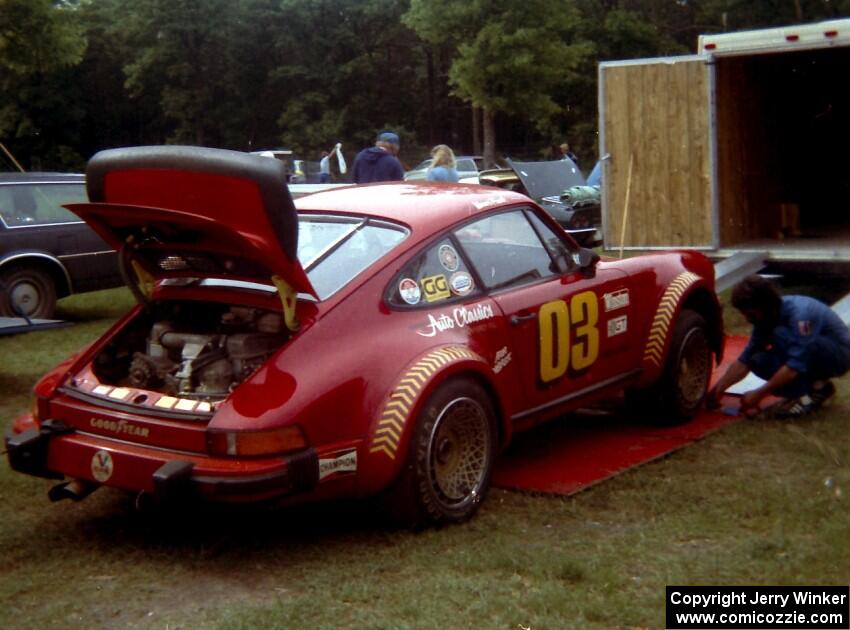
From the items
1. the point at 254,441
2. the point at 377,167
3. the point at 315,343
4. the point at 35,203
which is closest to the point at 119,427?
the point at 254,441

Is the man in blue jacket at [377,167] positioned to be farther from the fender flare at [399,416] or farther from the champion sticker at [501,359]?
the fender flare at [399,416]

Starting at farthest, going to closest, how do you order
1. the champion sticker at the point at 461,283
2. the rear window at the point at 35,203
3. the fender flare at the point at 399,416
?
the rear window at the point at 35,203 → the champion sticker at the point at 461,283 → the fender flare at the point at 399,416

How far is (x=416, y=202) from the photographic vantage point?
5973 mm

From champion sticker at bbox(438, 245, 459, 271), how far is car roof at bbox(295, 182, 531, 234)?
0.11m

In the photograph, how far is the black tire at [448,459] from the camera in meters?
5.07

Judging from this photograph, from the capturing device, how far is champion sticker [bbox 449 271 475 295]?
18.6ft

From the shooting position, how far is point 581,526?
5.32 metres

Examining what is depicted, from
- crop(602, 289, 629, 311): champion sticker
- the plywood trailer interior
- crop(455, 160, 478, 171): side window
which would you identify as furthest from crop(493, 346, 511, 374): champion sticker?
crop(455, 160, 478, 171): side window

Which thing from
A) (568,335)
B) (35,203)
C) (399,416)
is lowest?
(399,416)

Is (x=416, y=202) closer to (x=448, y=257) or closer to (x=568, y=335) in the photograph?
(x=448, y=257)

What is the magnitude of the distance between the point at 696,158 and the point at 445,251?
6.82 meters

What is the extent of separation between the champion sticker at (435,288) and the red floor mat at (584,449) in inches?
44.3

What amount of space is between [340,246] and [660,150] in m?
7.20

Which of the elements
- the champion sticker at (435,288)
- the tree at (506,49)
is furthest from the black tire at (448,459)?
the tree at (506,49)
